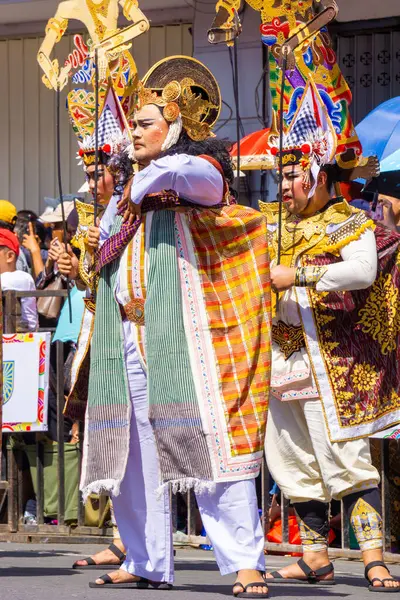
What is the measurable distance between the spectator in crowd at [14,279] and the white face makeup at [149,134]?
341 cm

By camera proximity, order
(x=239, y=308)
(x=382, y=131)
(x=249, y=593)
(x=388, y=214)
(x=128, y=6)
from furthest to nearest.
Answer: (x=382, y=131) < (x=388, y=214) < (x=128, y=6) < (x=239, y=308) < (x=249, y=593)

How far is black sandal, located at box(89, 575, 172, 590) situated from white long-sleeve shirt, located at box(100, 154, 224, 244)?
1506 millimetres

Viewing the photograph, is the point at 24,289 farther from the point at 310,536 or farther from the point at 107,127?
the point at 310,536

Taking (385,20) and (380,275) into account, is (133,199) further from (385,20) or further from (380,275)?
(385,20)

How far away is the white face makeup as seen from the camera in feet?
17.2

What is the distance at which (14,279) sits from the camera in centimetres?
880

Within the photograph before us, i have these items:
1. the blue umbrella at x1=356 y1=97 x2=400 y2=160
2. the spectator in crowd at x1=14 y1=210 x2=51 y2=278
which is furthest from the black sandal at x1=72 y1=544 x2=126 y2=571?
the spectator in crowd at x1=14 y1=210 x2=51 y2=278

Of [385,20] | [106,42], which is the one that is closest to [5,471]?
[106,42]

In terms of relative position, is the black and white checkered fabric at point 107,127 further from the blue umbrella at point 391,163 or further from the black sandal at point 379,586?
the black sandal at point 379,586

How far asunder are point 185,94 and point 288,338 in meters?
1.20

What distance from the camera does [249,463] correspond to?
5.01 meters

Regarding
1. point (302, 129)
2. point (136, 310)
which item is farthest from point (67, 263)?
point (302, 129)

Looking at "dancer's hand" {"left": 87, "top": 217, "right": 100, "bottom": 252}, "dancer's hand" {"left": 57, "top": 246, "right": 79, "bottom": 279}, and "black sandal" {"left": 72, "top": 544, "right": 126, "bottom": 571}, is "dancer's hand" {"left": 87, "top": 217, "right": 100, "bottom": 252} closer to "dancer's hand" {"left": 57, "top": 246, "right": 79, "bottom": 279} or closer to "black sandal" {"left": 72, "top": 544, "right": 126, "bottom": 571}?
"dancer's hand" {"left": 57, "top": 246, "right": 79, "bottom": 279}

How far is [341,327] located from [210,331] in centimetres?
90
